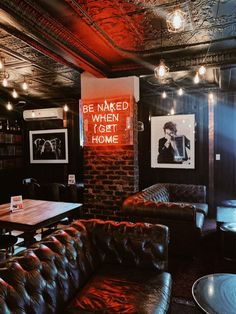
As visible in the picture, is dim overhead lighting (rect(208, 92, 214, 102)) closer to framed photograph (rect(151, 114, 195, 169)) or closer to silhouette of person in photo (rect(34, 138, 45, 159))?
framed photograph (rect(151, 114, 195, 169))

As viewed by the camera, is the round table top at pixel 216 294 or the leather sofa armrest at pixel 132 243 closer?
the round table top at pixel 216 294

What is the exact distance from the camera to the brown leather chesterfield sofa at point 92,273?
161 cm

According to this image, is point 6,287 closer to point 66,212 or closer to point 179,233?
point 66,212

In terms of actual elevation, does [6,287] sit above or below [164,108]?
below

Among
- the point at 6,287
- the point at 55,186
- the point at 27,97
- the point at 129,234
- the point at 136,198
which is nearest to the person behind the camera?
the point at 6,287

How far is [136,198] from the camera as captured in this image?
12.3 ft

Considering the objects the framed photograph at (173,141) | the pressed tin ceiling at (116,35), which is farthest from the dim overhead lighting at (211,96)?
the pressed tin ceiling at (116,35)

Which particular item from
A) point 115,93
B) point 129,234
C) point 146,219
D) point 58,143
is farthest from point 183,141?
point 129,234

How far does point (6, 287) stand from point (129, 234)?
1246mm

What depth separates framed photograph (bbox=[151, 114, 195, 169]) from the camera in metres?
5.96

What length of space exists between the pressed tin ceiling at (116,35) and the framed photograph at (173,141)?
1712 mm

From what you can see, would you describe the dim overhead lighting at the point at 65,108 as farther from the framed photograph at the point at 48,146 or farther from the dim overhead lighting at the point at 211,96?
the dim overhead lighting at the point at 211,96

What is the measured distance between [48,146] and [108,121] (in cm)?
375

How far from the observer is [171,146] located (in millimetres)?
6137
